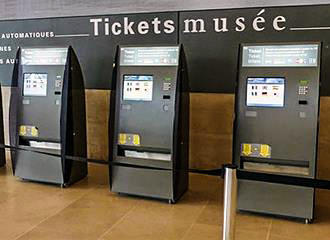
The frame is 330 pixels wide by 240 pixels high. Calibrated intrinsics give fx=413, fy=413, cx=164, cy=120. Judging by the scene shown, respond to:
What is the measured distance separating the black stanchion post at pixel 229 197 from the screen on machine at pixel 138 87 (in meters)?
1.66

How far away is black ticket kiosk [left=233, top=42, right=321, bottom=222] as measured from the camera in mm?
3342

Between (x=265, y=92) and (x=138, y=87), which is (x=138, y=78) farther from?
(x=265, y=92)

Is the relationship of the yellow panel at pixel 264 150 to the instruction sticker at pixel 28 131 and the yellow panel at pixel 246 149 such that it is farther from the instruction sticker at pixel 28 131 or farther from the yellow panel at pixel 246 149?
the instruction sticker at pixel 28 131

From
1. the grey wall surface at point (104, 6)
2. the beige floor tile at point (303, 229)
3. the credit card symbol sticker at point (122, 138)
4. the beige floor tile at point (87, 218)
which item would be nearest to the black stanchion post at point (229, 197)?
the beige floor tile at point (303, 229)

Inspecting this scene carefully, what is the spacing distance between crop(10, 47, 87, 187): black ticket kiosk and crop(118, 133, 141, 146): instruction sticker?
614mm

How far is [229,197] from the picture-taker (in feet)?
7.78

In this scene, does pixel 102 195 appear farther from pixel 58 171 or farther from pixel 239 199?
pixel 239 199

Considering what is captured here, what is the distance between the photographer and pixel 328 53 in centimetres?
405

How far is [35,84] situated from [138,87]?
120cm

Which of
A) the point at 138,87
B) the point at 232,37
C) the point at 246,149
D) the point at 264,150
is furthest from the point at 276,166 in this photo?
the point at 232,37

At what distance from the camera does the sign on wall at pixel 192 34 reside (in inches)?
164

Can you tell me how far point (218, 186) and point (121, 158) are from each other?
1111 millimetres

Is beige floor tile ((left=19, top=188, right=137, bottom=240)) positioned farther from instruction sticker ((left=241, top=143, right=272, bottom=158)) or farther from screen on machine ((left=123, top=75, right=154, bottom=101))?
instruction sticker ((left=241, top=143, right=272, bottom=158))

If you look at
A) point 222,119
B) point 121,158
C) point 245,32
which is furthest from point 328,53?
point 121,158
